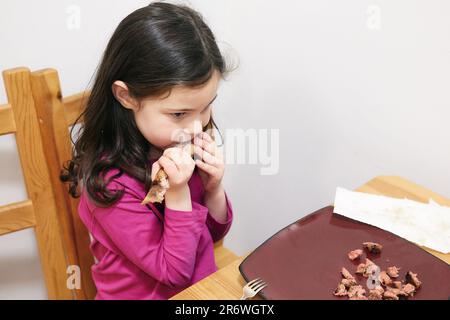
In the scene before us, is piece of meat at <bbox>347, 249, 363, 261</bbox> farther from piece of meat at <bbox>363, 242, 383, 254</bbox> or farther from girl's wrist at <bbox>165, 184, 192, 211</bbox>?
girl's wrist at <bbox>165, 184, 192, 211</bbox>

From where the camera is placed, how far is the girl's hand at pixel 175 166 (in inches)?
36.5

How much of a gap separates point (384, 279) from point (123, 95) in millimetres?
588

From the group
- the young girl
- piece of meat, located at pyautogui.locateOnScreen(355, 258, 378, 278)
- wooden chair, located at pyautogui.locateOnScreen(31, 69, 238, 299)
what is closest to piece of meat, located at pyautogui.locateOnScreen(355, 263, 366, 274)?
piece of meat, located at pyautogui.locateOnScreen(355, 258, 378, 278)

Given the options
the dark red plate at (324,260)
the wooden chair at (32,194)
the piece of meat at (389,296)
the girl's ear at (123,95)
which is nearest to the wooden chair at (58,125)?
the wooden chair at (32,194)

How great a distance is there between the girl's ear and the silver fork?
41cm

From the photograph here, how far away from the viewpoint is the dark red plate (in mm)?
805

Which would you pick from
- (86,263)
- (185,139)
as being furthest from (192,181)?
(86,263)

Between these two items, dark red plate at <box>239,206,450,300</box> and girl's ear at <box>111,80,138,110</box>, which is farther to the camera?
girl's ear at <box>111,80,138,110</box>

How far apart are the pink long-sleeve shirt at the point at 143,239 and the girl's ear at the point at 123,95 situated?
14cm

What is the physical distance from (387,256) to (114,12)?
84 cm

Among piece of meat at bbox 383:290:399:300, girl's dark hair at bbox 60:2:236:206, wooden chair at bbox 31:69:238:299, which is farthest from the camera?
wooden chair at bbox 31:69:238:299

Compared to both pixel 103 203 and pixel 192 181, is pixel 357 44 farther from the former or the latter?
pixel 103 203
